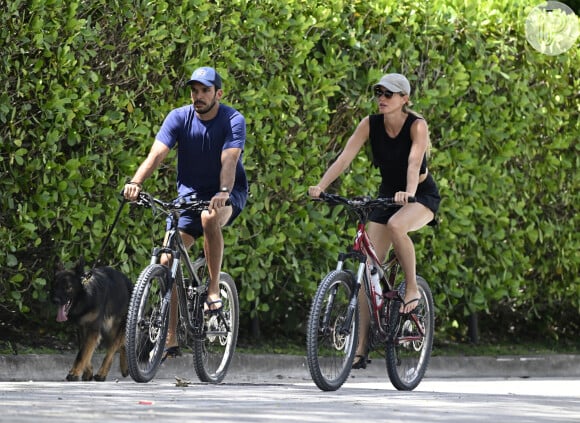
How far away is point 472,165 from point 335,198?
4.49 metres

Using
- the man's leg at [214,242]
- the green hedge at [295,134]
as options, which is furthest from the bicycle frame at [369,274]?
the green hedge at [295,134]

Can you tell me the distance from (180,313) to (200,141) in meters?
1.11

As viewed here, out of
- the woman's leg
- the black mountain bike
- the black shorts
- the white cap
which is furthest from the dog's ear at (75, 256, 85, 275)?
the white cap

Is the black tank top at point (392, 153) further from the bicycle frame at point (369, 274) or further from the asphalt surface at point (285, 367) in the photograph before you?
the asphalt surface at point (285, 367)

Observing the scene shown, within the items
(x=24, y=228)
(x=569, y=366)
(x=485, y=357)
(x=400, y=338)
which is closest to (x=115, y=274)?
(x=24, y=228)

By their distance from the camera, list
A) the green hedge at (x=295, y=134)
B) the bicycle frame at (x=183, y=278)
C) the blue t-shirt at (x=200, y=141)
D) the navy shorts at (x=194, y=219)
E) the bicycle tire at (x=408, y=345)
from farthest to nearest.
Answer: the green hedge at (x=295, y=134), the bicycle tire at (x=408, y=345), the navy shorts at (x=194, y=219), the blue t-shirt at (x=200, y=141), the bicycle frame at (x=183, y=278)

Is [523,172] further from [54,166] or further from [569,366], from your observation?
[54,166]

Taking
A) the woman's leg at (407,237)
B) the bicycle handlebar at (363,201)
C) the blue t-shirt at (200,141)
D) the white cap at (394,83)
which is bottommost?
the woman's leg at (407,237)

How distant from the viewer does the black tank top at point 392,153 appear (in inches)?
377

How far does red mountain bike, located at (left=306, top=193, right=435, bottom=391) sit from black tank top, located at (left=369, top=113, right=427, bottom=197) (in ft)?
1.10

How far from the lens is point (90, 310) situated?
1023cm

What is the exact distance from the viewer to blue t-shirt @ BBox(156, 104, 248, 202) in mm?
9422

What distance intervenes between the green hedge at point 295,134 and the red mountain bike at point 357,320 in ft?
7.15

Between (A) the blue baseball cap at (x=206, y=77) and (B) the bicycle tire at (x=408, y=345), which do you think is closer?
(A) the blue baseball cap at (x=206, y=77)
